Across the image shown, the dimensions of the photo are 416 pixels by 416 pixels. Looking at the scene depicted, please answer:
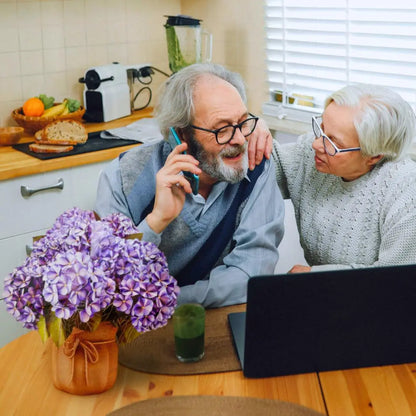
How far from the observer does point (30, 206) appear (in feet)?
8.46

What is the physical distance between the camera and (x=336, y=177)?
1938 millimetres

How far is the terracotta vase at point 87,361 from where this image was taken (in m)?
1.22

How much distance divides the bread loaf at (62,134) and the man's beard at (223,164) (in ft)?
3.29

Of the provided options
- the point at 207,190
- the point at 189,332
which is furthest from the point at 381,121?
the point at 189,332

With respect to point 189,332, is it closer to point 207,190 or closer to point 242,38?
point 207,190

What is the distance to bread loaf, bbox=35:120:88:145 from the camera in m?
2.69

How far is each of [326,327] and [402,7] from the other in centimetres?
159

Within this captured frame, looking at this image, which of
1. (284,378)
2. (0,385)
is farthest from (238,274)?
(0,385)

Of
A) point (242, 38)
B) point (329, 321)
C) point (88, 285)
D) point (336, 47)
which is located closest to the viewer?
point (88, 285)

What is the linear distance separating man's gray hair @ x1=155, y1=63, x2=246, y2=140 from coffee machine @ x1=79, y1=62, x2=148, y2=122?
121cm

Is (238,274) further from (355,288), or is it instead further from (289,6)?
(289,6)

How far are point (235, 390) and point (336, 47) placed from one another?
1867mm

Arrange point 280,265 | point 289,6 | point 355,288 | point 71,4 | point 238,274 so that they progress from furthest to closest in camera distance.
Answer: point 71,4, point 289,6, point 280,265, point 238,274, point 355,288

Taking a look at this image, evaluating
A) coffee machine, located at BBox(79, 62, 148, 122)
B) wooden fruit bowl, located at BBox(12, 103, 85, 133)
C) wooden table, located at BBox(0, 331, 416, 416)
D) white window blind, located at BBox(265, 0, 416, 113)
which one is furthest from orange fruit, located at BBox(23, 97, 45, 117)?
wooden table, located at BBox(0, 331, 416, 416)
